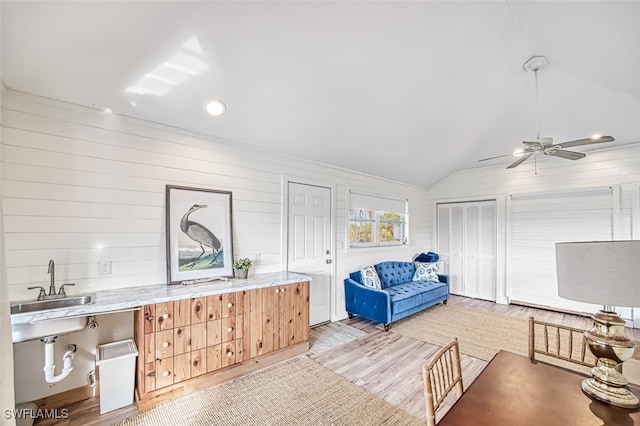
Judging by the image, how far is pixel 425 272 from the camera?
17.3 feet

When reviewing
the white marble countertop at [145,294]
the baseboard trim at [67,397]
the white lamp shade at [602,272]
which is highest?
the white lamp shade at [602,272]

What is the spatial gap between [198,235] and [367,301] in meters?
2.53

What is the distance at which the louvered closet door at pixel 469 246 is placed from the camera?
5.59 meters

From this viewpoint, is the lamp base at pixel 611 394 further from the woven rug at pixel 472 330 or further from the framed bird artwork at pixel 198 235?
the framed bird artwork at pixel 198 235

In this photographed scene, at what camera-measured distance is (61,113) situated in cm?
229

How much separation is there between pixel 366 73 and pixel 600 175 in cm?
444

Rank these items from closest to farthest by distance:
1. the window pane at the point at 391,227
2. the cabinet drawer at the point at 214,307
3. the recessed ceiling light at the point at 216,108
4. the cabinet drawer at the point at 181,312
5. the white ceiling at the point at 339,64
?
1. the white ceiling at the point at 339,64
2. the cabinet drawer at the point at 181,312
3. the cabinet drawer at the point at 214,307
4. the recessed ceiling light at the point at 216,108
5. the window pane at the point at 391,227

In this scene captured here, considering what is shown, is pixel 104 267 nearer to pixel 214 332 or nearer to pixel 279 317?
pixel 214 332

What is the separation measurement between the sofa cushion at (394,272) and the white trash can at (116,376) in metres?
3.53

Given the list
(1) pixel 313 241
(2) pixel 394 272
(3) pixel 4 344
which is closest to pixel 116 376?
(3) pixel 4 344

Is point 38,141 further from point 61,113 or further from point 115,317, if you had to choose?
point 115,317

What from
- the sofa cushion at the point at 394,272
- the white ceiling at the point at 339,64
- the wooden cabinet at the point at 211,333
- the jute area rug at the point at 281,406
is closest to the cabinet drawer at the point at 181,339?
the wooden cabinet at the point at 211,333

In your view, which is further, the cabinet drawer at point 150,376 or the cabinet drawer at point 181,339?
the cabinet drawer at point 181,339

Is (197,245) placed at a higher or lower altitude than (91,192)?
lower
